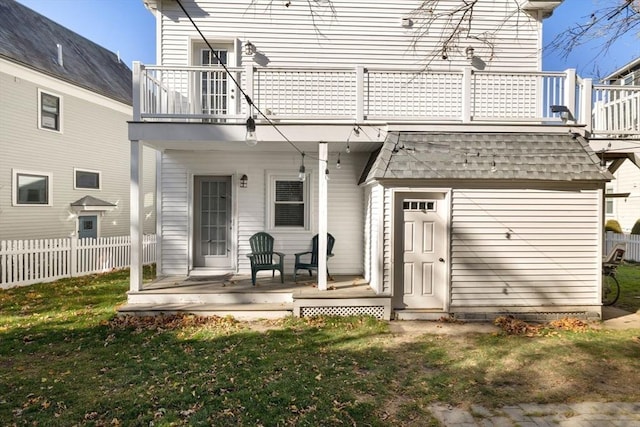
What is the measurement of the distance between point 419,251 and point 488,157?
2124mm

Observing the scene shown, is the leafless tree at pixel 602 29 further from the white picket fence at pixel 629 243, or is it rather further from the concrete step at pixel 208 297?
the white picket fence at pixel 629 243

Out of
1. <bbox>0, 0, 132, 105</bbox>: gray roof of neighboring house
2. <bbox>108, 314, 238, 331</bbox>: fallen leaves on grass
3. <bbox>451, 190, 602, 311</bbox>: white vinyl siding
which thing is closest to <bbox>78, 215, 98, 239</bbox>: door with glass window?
<bbox>0, 0, 132, 105</bbox>: gray roof of neighboring house

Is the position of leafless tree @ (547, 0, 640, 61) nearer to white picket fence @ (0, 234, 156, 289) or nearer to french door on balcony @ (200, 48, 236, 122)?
french door on balcony @ (200, 48, 236, 122)

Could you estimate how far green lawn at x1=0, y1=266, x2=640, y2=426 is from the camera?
3.43 meters

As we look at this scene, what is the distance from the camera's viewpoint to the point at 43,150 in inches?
466

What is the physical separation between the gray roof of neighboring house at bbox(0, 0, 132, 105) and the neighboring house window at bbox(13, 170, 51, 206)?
3537 millimetres

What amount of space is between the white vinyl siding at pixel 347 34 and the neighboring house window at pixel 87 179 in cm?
793

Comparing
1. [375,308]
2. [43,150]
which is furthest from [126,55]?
[375,308]

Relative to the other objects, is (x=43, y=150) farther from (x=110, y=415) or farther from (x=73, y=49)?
(x=110, y=415)

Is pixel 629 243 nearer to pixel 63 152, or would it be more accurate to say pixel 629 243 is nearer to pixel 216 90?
pixel 216 90

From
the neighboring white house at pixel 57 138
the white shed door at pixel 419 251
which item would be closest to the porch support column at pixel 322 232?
the white shed door at pixel 419 251

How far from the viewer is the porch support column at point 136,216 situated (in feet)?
A: 21.3

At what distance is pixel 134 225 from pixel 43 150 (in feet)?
27.5

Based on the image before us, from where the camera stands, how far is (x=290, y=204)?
8.30 metres
